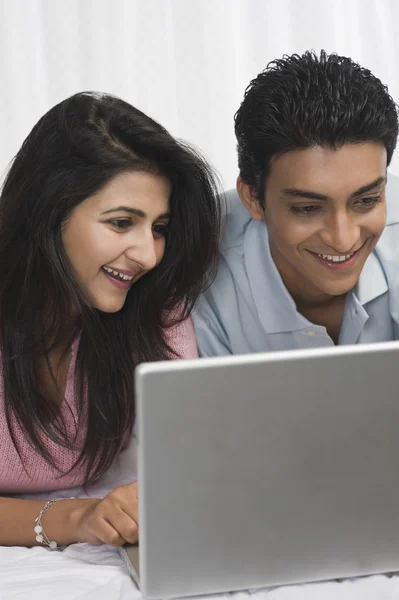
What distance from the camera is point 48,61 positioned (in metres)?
3.07

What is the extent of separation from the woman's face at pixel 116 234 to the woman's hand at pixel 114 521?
0.43 metres

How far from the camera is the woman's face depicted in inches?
67.1

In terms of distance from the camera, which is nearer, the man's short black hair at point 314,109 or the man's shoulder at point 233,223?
the man's short black hair at point 314,109

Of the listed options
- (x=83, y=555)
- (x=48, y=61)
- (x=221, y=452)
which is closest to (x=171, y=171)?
(x=83, y=555)

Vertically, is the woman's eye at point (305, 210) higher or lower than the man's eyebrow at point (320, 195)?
lower

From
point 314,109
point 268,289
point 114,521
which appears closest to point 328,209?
point 314,109

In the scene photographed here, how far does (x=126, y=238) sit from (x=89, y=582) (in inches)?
27.5

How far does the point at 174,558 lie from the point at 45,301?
0.84m

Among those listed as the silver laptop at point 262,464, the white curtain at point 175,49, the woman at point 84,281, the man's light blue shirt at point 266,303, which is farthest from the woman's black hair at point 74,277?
the white curtain at point 175,49

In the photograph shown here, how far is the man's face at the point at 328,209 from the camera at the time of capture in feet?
5.69

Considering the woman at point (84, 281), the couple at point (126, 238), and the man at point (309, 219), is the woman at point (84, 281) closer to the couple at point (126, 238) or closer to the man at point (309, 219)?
the couple at point (126, 238)

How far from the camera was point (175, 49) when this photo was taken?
3113mm

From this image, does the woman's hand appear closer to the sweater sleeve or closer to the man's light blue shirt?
the sweater sleeve

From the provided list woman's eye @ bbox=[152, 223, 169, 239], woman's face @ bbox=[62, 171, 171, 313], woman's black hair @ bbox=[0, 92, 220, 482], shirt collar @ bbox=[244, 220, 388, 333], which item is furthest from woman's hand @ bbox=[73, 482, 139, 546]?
shirt collar @ bbox=[244, 220, 388, 333]
